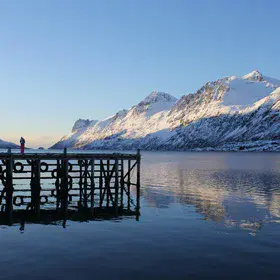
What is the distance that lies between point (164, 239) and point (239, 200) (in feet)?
64.1

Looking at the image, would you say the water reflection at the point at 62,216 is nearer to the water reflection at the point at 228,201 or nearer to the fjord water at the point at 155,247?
the fjord water at the point at 155,247

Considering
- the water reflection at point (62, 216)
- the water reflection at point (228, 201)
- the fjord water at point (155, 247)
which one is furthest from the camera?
the water reflection at point (228, 201)

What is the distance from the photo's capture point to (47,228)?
2611 cm

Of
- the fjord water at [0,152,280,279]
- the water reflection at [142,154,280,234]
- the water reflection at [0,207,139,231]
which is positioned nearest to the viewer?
the fjord water at [0,152,280,279]

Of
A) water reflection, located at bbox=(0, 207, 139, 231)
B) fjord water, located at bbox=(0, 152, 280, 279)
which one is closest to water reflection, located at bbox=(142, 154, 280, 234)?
fjord water, located at bbox=(0, 152, 280, 279)

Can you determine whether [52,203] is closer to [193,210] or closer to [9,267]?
[193,210]

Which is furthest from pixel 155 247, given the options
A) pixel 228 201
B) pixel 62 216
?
pixel 228 201

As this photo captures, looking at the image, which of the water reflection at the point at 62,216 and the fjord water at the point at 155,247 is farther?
the water reflection at the point at 62,216

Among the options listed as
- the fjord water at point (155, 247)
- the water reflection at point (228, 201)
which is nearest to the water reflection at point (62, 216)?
the fjord water at point (155, 247)

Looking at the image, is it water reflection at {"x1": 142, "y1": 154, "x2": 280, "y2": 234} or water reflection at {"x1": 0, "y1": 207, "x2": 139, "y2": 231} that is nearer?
water reflection at {"x1": 0, "y1": 207, "x2": 139, "y2": 231}

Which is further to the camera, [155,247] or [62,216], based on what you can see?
[62,216]

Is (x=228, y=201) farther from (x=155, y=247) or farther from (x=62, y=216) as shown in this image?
(x=155, y=247)

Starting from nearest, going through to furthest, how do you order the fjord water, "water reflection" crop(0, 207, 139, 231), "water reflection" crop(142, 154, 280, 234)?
the fjord water, "water reflection" crop(0, 207, 139, 231), "water reflection" crop(142, 154, 280, 234)

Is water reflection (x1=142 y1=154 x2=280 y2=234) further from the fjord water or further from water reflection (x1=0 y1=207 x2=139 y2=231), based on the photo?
water reflection (x1=0 y1=207 x2=139 y2=231)
